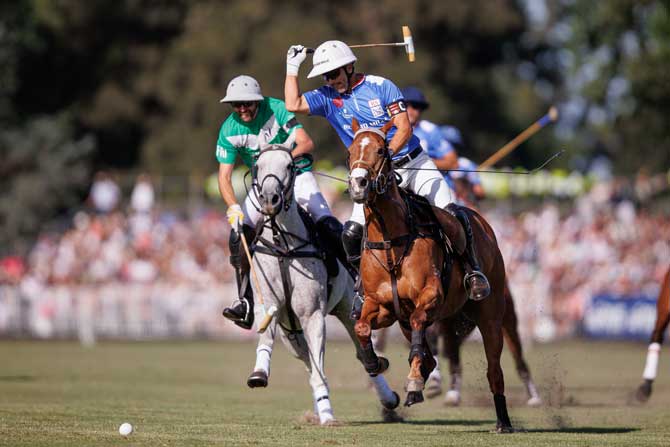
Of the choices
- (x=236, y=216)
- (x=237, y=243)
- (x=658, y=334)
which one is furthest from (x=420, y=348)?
(x=658, y=334)

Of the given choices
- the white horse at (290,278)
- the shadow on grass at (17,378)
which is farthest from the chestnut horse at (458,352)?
the shadow on grass at (17,378)

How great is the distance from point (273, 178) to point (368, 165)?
1.32 meters

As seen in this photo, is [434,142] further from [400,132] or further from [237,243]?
[400,132]

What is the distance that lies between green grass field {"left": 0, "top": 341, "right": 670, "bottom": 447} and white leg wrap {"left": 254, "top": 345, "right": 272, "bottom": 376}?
50 centimetres

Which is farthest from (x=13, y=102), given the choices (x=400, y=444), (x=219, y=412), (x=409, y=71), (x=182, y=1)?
(x=400, y=444)

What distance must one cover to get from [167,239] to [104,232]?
148 centimetres

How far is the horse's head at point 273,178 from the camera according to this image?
10648mm

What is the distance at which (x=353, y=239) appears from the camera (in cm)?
1063

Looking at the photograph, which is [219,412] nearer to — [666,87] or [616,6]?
[666,87]

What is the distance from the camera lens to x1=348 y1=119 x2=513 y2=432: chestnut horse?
383 inches

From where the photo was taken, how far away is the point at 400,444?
9.45 meters

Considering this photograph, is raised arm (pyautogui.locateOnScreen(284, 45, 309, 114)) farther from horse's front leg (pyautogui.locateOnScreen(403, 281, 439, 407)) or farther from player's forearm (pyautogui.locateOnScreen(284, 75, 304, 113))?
horse's front leg (pyautogui.locateOnScreen(403, 281, 439, 407))

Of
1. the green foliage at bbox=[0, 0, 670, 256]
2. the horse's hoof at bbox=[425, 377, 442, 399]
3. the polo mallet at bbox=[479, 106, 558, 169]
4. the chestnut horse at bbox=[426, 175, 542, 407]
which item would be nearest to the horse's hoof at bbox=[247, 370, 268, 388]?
the chestnut horse at bbox=[426, 175, 542, 407]

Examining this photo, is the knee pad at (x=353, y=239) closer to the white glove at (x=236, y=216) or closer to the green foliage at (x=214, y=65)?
the white glove at (x=236, y=216)
